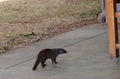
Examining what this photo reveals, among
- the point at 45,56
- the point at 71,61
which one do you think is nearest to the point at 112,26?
the point at 71,61

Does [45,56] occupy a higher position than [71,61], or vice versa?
[45,56]

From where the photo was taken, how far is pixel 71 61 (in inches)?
288

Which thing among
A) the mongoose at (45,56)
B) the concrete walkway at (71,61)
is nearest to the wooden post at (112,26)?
the concrete walkway at (71,61)

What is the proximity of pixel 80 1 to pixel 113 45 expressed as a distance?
925 cm

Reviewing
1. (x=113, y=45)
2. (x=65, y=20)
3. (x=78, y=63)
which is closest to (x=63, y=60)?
(x=78, y=63)

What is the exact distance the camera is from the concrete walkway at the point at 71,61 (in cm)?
652

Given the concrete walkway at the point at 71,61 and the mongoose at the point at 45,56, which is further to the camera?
the mongoose at the point at 45,56

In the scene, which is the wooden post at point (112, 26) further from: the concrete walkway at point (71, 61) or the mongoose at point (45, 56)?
the mongoose at point (45, 56)

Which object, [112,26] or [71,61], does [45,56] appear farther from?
[112,26]

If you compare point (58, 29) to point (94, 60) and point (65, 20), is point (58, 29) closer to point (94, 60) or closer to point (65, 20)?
point (65, 20)

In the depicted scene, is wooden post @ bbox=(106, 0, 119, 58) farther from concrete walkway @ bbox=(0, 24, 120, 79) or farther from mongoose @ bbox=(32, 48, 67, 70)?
mongoose @ bbox=(32, 48, 67, 70)

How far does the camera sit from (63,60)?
7441 mm

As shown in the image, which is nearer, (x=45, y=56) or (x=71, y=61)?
(x=45, y=56)

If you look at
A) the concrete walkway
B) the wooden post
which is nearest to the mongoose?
the concrete walkway
